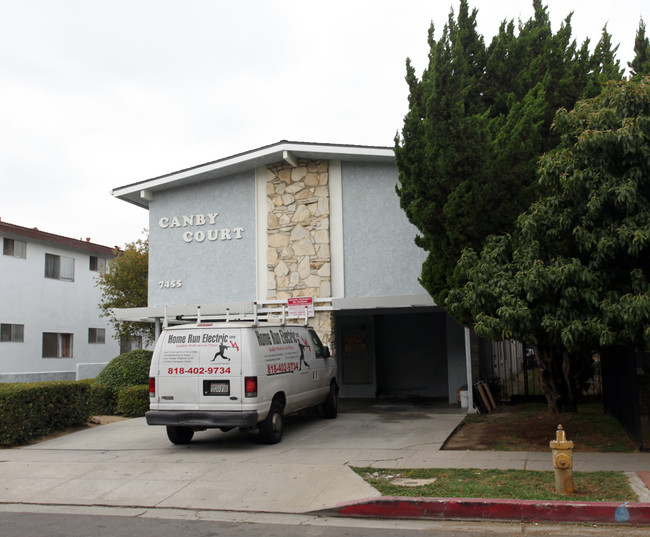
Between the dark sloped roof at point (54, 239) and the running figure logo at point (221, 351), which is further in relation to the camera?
the dark sloped roof at point (54, 239)

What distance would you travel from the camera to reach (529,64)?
36.8 feet

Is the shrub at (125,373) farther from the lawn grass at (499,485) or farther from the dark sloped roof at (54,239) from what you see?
the dark sloped roof at (54,239)

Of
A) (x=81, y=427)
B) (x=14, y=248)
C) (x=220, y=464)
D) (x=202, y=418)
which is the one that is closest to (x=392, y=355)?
(x=81, y=427)

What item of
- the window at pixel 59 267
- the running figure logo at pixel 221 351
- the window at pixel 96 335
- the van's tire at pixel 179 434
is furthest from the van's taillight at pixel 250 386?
the window at pixel 96 335

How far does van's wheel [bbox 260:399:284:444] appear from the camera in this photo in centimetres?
1111

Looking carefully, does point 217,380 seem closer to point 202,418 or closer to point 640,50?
point 202,418

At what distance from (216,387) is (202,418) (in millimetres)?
532

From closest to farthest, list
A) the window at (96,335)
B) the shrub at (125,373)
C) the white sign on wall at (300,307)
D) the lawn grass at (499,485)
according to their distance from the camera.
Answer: the lawn grass at (499,485) < the white sign on wall at (300,307) < the shrub at (125,373) < the window at (96,335)

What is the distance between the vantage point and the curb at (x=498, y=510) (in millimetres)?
6645

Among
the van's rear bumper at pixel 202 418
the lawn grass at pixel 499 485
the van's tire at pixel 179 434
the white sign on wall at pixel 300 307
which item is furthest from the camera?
the white sign on wall at pixel 300 307

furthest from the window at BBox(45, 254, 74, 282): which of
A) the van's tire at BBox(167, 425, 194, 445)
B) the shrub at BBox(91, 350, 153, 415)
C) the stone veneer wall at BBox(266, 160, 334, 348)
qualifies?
the van's tire at BBox(167, 425, 194, 445)

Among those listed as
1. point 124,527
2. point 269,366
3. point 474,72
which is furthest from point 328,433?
point 474,72

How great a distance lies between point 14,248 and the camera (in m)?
24.8

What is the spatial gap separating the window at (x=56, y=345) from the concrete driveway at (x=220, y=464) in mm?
13516
